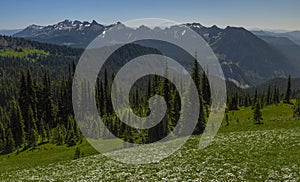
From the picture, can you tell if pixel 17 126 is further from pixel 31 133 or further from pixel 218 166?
pixel 218 166

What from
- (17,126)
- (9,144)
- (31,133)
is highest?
(17,126)

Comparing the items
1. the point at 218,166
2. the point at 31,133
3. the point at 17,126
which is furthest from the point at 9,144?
the point at 218,166

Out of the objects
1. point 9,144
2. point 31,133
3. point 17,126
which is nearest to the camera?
point 9,144

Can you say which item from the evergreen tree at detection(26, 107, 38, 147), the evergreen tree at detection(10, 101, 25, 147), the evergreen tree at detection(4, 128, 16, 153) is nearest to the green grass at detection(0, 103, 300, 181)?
the evergreen tree at detection(26, 107, 38, 147)

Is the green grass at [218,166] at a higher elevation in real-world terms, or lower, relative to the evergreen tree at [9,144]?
higher

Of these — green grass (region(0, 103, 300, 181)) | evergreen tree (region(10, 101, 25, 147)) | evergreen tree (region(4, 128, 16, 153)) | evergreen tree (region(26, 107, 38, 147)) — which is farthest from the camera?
evergreen tree (region(10, 101, 25, 147))

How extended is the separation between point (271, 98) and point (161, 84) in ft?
360

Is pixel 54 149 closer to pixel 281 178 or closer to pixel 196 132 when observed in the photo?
pixel 196 132

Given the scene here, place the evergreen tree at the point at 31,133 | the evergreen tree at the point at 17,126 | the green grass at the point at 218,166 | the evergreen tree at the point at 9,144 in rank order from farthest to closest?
the evergreen tree at the point at 17,126
the evergreen tree at the point at 31,133
the evergreen tree at the point at 9,144
the green grass at the point at 218,166

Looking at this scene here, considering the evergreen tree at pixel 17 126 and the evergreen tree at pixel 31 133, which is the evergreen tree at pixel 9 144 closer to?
the evergreen tree at pixel 31 133

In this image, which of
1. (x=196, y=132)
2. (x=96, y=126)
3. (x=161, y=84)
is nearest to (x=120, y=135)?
(x=96, y=126)

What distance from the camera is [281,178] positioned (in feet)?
74.4

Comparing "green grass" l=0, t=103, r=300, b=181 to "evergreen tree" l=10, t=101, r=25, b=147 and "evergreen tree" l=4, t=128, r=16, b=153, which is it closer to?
"evergreen tree" l=4, t=128, r=16, b=153

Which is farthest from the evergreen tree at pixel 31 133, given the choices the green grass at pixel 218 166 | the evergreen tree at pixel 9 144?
the green grass at pixel 218 166
